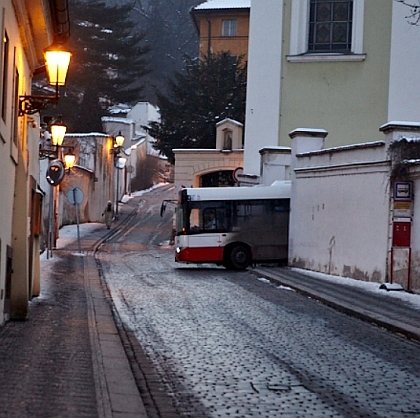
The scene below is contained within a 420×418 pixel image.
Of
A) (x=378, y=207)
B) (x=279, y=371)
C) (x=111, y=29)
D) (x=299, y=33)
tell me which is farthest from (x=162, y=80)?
(x=279, y=371)

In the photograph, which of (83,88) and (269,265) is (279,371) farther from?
(83,88)

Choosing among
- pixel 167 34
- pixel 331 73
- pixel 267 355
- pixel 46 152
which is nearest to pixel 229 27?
pixel 167 34

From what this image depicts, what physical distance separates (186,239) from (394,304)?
11.9 m

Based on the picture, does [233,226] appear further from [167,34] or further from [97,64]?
[167,34]

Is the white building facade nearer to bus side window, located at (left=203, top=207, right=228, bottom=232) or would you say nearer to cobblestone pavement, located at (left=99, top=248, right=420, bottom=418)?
bus side window, located at (left=203, top=207, right=228, bottom=232)

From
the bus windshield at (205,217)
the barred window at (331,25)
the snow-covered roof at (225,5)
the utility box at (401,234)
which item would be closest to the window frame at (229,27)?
the snow-covered roof at (225,5)

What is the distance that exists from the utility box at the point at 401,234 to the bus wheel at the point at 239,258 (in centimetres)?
840

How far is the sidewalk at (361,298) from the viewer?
14.0 metres

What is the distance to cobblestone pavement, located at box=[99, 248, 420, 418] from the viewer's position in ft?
26.3

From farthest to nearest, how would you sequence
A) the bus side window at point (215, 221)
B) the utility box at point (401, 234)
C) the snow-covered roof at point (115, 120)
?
the snow-covered roof at point (115, 120)
the bus side window at point (215, 221)
the utility box at point (401, 234)

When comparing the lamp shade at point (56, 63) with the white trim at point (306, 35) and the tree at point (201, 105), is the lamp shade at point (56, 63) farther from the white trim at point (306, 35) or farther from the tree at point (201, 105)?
the tree at point (201, 105)

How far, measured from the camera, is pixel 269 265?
29656 millimetres

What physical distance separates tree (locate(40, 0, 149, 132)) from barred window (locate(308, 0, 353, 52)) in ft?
104

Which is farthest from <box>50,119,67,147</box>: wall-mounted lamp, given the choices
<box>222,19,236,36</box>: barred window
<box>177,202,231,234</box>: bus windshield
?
<box>222,19,236,36</box>: barred window
